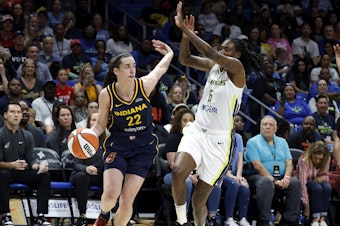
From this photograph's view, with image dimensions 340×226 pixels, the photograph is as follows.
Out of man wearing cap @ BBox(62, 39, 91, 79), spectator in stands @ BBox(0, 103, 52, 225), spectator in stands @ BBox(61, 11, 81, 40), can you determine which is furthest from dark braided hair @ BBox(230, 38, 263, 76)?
spectator in stands @ BBox(61, 11, 81, 40)

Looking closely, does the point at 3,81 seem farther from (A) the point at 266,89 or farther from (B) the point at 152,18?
(A) the point at 266,89

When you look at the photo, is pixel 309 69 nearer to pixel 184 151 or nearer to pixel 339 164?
pixel 339 164

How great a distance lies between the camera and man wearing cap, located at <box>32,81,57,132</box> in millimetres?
12438

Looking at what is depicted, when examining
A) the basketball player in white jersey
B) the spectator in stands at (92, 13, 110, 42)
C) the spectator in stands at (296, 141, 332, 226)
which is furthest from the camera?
the spectator in stands at (92, 13, 110, 42)

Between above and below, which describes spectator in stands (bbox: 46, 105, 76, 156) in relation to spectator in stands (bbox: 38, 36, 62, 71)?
below

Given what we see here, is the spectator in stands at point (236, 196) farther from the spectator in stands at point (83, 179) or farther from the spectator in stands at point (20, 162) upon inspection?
the spectator in stands at point (20, 162)

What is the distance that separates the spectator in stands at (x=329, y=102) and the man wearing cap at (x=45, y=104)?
16.2ft

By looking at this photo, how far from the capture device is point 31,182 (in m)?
→ 10.7

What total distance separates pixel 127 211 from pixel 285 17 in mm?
10363

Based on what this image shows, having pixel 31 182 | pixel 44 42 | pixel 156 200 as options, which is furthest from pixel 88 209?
pixel 44 42

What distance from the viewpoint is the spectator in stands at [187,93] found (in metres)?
13.8

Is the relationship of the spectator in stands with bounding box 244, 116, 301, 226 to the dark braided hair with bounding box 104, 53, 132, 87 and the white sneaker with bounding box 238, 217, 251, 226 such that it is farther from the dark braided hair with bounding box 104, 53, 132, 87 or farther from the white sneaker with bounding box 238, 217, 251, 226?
Result: the dark braided hair with bounding box 104, 53, 132, 87

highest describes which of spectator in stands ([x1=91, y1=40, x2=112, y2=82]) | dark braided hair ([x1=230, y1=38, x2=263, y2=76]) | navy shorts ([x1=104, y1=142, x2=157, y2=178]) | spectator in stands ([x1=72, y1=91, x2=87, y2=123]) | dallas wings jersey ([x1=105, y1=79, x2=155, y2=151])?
dark braided hair ([x1=230, y1=38, x2=263, y2=76])

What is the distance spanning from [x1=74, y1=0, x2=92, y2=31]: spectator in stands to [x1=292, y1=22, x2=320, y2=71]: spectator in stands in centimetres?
456
